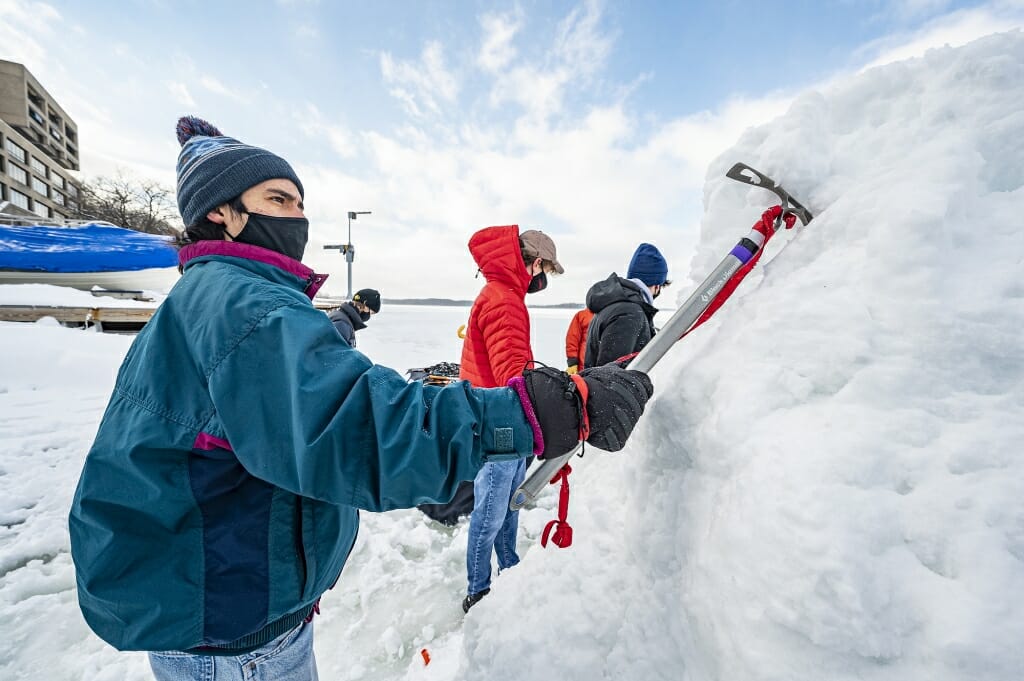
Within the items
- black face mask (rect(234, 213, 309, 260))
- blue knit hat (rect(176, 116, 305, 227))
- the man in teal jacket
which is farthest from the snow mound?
blue knit hat (rect(176, 116, 305, 227))

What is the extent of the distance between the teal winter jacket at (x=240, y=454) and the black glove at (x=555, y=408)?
51mm

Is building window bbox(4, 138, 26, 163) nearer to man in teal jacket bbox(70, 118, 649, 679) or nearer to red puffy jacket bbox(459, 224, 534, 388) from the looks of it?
red puffy jacket bbox(459, 224, 534, 388)

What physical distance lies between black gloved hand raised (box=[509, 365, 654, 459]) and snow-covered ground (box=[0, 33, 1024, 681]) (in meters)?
0.28

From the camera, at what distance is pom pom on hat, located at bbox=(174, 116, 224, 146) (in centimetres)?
152

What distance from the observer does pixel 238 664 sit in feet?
3.56

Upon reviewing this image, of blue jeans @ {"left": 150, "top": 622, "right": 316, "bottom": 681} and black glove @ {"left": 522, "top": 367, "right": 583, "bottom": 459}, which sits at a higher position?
black glove @ {"left": 522, "top": 367, "right": 583, "bottom": 459}

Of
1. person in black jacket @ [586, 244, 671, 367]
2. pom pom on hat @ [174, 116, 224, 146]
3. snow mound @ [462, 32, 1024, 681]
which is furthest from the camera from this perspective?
person in black jacket @ [586, 244, 671, 367]

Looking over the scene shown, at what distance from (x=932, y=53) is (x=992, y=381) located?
111 cm

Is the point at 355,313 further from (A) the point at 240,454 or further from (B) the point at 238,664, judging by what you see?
(A) the point at 240,454

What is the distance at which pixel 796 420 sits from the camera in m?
1.04

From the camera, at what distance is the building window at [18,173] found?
116ft

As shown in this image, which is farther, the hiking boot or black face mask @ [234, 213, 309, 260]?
the hiking boot

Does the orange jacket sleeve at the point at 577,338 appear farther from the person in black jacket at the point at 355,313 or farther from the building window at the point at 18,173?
the building window at the point at 18,173

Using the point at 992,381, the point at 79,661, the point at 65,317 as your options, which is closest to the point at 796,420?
the point at 992,381
